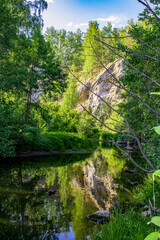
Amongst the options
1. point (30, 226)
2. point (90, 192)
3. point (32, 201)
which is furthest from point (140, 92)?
point (30, 226)

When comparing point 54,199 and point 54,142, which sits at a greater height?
point 54,142

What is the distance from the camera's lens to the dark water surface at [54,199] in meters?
4.16

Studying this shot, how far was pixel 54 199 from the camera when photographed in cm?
569

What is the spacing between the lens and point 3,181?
708 centimetres

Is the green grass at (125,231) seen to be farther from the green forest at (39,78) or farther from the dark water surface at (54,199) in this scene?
the green forest at (39,78)

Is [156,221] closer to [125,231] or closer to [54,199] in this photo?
[125,231]

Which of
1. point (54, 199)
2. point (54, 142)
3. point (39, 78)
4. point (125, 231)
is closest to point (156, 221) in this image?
point (125, 231)

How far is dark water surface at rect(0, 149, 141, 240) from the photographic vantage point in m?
4.16

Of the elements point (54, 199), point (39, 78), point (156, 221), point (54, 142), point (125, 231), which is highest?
point (39, 78)

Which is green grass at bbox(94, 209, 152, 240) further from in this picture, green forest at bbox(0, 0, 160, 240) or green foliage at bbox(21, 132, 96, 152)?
green foliage at bbox(21, 132, 96, 152)

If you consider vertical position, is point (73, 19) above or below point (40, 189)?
above

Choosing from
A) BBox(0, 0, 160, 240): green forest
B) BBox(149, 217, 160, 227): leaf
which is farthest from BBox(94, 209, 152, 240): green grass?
BBox(149, 217, 160, 227): leaf

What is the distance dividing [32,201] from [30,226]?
4.08 feet

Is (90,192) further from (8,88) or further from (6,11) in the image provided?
(6,11)
